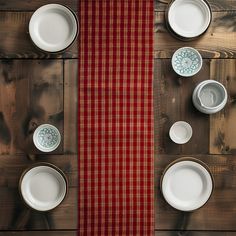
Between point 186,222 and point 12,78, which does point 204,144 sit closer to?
point 186,222

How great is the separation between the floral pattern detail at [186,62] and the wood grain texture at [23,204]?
0.58m

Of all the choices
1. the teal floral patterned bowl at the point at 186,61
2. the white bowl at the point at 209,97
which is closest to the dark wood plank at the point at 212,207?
the white bowl at the point at 209,97

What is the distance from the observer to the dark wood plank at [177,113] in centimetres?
183

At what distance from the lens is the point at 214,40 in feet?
6.02

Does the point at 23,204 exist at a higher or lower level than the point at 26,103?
lower

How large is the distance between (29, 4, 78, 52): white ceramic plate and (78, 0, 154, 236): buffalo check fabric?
5 cm

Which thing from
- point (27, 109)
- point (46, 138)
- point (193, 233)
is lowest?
point (193, 233)

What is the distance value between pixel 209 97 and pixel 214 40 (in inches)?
9.8

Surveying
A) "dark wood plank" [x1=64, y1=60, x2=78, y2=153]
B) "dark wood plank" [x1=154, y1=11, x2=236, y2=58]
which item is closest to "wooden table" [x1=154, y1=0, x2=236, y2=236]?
"dark wood plank" [x1=154, y1=11, x2=236, y2=58]

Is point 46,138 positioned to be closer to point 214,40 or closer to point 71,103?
point 71,103

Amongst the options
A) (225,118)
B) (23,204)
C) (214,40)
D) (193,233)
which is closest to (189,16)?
(214,40)

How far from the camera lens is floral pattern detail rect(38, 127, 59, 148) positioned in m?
1.81

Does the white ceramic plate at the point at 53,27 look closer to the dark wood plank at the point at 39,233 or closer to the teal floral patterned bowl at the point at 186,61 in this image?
the teal floral patterned bowl at the point at 186,61

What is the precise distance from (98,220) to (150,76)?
0.65 m
